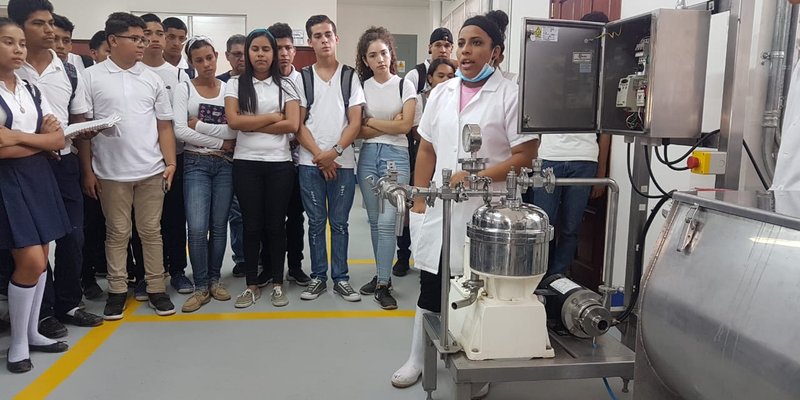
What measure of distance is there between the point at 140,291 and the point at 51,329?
0.61 meters

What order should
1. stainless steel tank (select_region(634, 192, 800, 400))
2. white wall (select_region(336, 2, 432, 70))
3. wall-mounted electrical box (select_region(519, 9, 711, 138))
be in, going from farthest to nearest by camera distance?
white wall (select_region(336, 2, 432, 70)) → wall-mounted electrical box (select_region(519, 9, 711, 138)) → stainless steel tank (select_region(634, 192, 800, 400))

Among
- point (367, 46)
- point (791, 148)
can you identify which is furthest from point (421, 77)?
point (791, 148)

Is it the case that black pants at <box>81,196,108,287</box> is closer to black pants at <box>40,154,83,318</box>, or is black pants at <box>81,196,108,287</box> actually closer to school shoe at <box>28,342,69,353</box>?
black pants at <box>40,154,83,318</box>

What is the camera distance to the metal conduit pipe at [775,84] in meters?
1.98

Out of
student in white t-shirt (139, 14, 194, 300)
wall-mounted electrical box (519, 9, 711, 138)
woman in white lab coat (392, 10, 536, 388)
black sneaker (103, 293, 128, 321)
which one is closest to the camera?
wall-mounted electrical box (519, 9, 711, 138)

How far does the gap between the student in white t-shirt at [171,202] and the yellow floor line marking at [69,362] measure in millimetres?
434

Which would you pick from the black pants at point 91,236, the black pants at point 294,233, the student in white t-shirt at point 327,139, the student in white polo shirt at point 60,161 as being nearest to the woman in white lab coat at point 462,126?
the student in white t-shirt at point 327,139

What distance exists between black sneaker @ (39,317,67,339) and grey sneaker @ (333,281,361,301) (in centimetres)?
143

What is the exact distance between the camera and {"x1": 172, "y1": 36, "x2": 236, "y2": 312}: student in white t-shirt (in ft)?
10.2

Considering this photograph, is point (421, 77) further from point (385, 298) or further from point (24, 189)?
point (24, 189)

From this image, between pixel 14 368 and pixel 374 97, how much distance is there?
221cm

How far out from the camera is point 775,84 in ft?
6.57

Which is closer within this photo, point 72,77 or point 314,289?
point 72,77

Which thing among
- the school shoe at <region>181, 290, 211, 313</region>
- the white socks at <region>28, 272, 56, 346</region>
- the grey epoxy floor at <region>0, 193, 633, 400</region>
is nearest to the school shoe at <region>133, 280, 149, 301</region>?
the grey epoxy floor at <region>0, 193, 633, 400</region>
